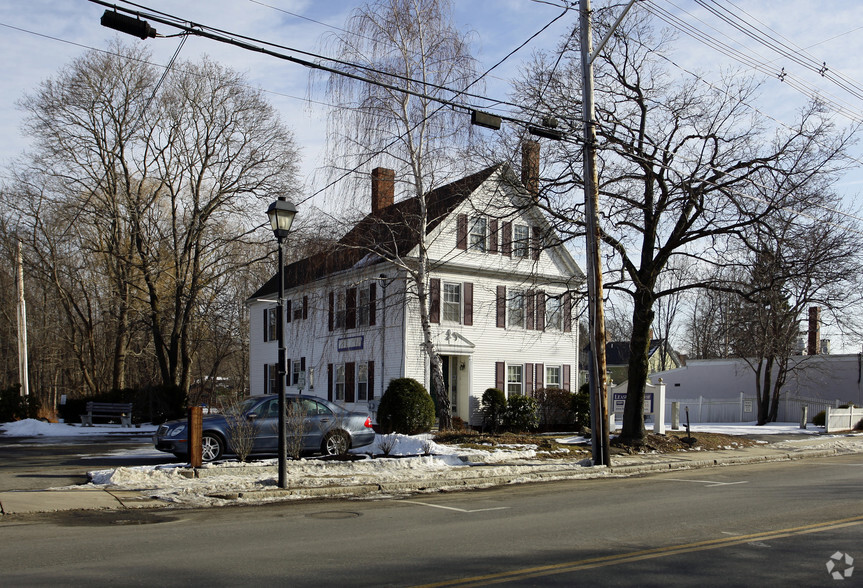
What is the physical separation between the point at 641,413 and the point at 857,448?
8.75m

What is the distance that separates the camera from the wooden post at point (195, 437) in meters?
14.3

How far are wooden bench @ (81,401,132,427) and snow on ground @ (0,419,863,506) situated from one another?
12.5 meters

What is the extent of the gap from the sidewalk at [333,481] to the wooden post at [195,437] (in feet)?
0.96

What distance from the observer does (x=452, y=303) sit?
2873 cm

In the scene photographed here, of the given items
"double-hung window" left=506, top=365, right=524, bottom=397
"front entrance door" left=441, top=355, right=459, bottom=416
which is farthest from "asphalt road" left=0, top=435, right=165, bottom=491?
"double-hung window" left=506, top=365, right=524, bottom=397

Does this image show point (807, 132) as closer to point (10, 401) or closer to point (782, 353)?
point (782, 353)

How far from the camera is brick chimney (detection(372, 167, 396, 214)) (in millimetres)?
22656

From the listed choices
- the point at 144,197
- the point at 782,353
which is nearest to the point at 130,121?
the point at 144,197

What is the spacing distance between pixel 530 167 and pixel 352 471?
31.8 ft

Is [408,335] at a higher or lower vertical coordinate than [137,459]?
higher

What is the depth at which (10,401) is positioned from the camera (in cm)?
3064

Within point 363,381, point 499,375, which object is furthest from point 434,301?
point 363,381

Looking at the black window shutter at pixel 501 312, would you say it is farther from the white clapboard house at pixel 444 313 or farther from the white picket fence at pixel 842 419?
the white picket fence at pixel 842 419

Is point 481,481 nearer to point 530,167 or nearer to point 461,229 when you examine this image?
point 530,167
